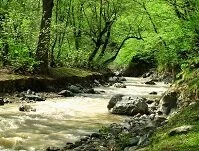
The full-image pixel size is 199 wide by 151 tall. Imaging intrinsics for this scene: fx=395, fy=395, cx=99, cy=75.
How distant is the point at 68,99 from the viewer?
66.1 feet

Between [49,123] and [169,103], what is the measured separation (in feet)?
14.6

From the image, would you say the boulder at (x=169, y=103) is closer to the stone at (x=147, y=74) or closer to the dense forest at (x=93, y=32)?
the dense forest at (x=93, y=32)

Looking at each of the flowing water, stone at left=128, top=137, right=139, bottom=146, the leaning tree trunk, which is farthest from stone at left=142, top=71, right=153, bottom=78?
stone at left=128, top=137, right=139, bottom=146

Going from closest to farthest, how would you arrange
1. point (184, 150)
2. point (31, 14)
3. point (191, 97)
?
1. point (184, 150)
2. point (191, 97)
3. point (31, 14)

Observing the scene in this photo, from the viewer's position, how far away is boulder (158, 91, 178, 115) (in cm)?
1397

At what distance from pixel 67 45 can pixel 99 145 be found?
2752cm

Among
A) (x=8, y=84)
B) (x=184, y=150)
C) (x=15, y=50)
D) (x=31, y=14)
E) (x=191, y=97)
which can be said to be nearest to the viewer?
(x=184, y=150)

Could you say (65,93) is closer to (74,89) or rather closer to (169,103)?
(74,89)

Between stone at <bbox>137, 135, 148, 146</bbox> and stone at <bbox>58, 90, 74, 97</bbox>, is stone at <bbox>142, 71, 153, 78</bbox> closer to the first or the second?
stone at <bbox>58, 90, 74, 97</bbox>

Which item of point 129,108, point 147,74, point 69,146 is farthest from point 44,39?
point 147,74

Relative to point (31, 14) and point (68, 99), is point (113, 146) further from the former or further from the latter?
point (31, 14)

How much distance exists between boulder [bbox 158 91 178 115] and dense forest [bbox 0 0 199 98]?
0.55 m

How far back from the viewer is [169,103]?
47.2 ft

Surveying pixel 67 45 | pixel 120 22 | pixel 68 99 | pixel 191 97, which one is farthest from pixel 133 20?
pixel 191 97
